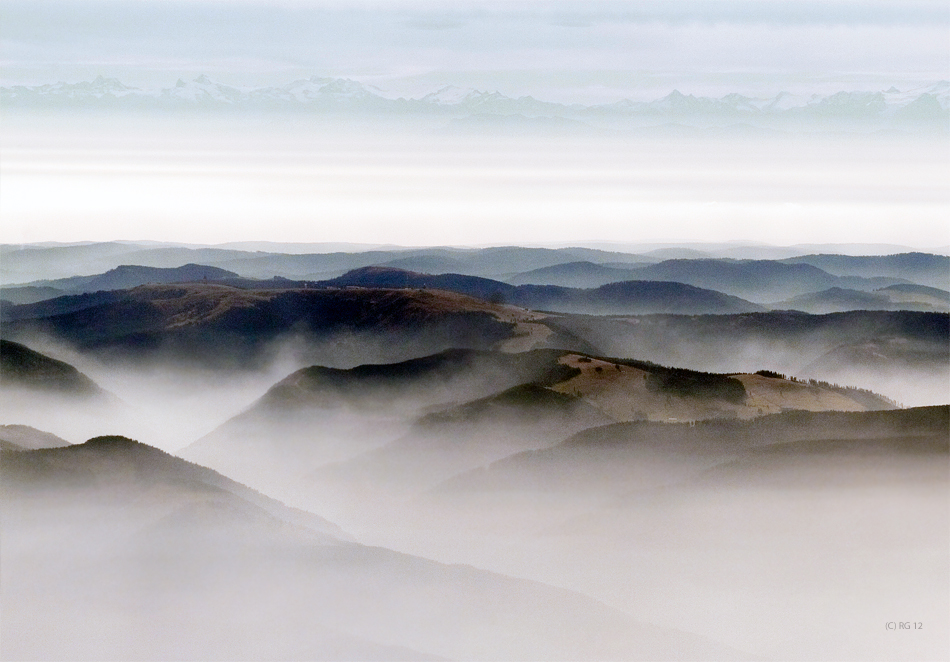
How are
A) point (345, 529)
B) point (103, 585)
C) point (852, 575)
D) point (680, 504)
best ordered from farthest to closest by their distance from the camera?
1. point (345, 529)
2. point (680, 504)
3. point (852, 575)
4. point (103, 585)

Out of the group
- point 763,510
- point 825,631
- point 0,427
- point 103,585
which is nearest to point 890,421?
point 763,510

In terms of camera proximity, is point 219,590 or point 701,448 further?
point 701,448

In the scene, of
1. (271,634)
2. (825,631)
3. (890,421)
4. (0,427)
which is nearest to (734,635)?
(825,631)

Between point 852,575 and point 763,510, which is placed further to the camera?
point 763,510

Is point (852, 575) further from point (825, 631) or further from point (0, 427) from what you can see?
point (0, 427)

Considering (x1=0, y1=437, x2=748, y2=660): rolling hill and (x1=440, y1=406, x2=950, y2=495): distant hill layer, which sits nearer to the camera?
(x1=0, y1=437, x2=748, y2=660): rolling hill

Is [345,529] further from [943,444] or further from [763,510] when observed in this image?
[943,444]

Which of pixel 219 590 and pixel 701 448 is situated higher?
pixel 701 448

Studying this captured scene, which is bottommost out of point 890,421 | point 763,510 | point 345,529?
point 345,529

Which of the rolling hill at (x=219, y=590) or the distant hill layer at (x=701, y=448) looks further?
the distant hill layer at (x=701, y=448)

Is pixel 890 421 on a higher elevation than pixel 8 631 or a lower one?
higher

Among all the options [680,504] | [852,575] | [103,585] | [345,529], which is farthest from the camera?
[345,529]
